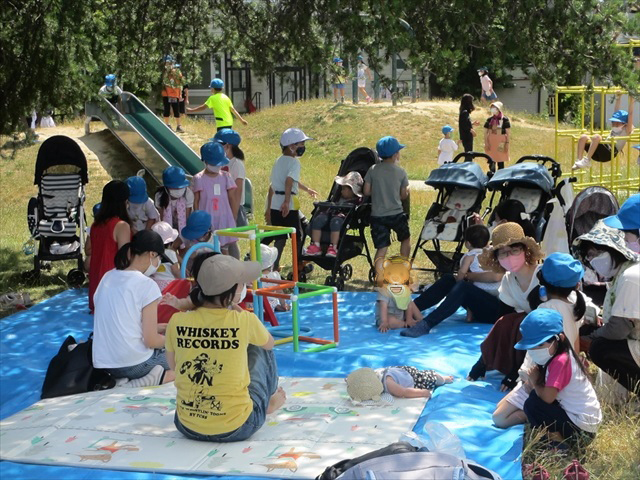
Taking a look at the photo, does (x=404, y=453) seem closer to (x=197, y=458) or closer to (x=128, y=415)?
(x=197, y=458)

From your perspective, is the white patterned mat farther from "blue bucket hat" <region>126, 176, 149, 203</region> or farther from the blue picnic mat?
"blue bucket hat" <region>126, 176, 149, 203</region>

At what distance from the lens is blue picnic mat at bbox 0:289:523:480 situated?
5219 mm

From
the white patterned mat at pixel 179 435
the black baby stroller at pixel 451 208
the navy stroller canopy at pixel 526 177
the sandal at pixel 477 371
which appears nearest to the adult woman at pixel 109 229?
the white patterned mat at pixel 179 435

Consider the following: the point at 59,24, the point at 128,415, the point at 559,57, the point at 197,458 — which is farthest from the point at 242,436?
the point at 59,24

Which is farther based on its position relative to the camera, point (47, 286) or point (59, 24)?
point (47, 286)

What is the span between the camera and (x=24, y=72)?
1032cm

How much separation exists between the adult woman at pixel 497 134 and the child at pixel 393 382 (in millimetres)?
10569

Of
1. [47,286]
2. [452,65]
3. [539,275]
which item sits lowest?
[47,286]

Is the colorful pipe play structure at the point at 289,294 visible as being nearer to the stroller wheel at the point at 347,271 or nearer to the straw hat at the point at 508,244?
the straw hat at the point at 508,244

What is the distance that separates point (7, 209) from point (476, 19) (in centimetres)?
1056

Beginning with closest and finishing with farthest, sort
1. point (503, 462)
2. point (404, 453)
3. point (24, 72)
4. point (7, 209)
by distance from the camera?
point (404, 453) < point (503, 462) < point (24, 72) < point (7, 209)

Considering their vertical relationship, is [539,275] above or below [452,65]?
below

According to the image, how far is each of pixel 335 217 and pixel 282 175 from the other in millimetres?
744

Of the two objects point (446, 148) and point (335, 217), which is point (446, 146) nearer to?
point (446, 148)
